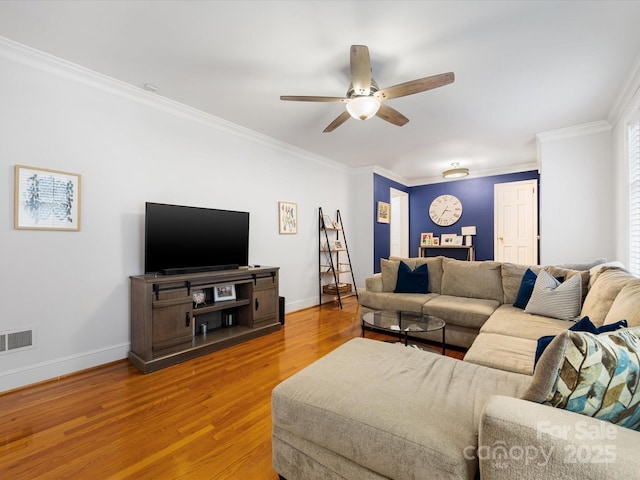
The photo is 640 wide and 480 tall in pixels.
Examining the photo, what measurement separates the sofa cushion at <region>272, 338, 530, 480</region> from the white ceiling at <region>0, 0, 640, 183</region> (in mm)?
2153

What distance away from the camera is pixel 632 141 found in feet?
9.59

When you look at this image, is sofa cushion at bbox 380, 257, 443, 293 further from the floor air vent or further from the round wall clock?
the floor air vent

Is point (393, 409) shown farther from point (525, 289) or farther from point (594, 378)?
point (525, 289)

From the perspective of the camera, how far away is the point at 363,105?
234 cm

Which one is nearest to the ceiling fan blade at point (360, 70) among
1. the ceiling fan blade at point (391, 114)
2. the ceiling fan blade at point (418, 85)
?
the ceiling fan blade at point (418, 85)

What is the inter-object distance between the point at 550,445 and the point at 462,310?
2.42 metres

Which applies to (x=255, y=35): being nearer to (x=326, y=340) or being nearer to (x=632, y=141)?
(x=326, y=340)

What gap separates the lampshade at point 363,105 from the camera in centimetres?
231

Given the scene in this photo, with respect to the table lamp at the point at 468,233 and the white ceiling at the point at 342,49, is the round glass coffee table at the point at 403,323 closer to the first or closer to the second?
the white ceiling at the point at 342,49

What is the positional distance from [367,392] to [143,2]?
8.32ft

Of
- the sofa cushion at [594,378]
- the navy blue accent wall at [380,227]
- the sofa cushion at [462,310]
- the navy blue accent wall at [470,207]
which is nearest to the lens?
the sofa cushion at [594,378]

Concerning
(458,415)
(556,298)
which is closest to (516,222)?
(556,298)

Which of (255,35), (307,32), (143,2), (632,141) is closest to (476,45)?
(307,32)

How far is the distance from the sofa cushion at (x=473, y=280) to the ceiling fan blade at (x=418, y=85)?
2.31m
